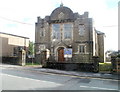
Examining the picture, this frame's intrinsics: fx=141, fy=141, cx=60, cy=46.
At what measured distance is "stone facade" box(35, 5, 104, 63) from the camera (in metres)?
24.6

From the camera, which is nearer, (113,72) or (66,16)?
(113,72)

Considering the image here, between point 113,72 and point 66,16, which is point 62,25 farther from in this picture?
point 113,72

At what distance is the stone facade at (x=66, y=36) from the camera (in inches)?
968

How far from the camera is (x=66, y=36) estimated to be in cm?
2611

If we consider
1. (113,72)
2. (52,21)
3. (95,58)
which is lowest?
(113,72)

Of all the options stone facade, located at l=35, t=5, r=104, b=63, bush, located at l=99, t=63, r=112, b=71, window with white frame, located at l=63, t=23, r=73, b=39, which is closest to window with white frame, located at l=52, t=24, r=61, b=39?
stone facade, located at l=35, t=5, r=104, b=63

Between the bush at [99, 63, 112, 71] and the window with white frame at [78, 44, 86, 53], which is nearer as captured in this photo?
the bush at [99, 63, 112, 71]

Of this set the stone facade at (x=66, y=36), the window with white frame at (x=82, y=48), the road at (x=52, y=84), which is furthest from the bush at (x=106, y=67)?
the window with white frame at (x=82, y=48)

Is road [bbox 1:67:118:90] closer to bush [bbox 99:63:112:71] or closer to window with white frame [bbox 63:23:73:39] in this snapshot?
bush [bbox 99:63:112:71]

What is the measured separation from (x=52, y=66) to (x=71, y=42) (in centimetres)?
802

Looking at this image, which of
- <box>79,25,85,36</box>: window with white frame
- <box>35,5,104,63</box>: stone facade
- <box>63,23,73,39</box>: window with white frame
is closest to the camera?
<box>35,5,104,63</box>: stone facade

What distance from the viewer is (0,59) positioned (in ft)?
84.3

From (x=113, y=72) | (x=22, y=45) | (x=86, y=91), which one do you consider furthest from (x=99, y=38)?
(x=86, y=91)

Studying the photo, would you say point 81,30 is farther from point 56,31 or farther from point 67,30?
point 56,31
